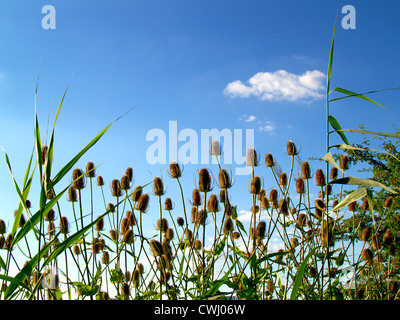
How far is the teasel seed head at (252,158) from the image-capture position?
3.18m

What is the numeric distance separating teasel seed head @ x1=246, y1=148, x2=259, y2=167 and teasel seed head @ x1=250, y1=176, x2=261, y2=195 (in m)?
0.16

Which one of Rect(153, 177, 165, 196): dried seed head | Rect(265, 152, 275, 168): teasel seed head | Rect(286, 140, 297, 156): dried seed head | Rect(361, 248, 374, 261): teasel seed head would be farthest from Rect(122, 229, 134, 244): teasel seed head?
Rect(361, 248, 374, 261): teasel seed head

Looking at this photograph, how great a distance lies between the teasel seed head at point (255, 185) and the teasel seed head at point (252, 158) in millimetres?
155

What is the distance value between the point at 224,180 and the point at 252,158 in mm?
392

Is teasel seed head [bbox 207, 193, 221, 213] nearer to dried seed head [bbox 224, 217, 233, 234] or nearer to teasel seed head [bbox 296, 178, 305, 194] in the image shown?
dried seed head [bbox 224, 217, 233, 234]

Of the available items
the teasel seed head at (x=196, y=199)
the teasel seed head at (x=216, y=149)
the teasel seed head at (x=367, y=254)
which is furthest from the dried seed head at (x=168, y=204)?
the teasel seed head at (x=367, y=254)

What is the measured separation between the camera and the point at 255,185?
2.99 meters

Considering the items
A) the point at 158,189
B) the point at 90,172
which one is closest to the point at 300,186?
the point at 158,189

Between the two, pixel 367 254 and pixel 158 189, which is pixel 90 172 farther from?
pixel 367 254
